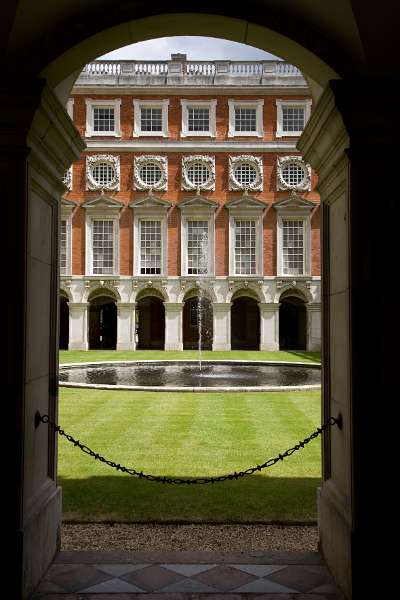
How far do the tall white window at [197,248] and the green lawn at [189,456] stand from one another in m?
20.7

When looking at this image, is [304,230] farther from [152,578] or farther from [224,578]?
[152,578]

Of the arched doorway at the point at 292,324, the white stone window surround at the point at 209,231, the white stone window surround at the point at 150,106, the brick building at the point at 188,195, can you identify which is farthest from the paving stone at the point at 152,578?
the arched doorway at the point at 292,324

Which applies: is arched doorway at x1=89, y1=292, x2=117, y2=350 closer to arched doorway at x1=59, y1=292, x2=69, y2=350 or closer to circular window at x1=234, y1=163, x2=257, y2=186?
arched doorway at x1=59, y1=292, x2=69, y2=350

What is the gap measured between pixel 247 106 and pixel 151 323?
49.8 feet

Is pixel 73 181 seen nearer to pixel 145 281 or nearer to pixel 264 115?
pixel 145 281

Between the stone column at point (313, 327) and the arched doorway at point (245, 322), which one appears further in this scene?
the arched doorway at point (245, 322)

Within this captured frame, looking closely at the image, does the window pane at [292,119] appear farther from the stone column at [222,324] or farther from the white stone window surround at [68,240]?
the white stone window surround at [68,240]

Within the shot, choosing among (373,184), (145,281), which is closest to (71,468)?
(373,184)

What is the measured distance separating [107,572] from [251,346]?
118 ft

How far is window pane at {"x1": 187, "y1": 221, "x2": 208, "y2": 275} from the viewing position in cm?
3472

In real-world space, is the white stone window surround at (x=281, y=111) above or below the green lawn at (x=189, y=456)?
above

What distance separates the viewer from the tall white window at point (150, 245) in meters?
35.1

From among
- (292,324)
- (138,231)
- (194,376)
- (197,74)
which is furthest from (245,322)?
(194,376)

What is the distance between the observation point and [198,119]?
35.1 metres
